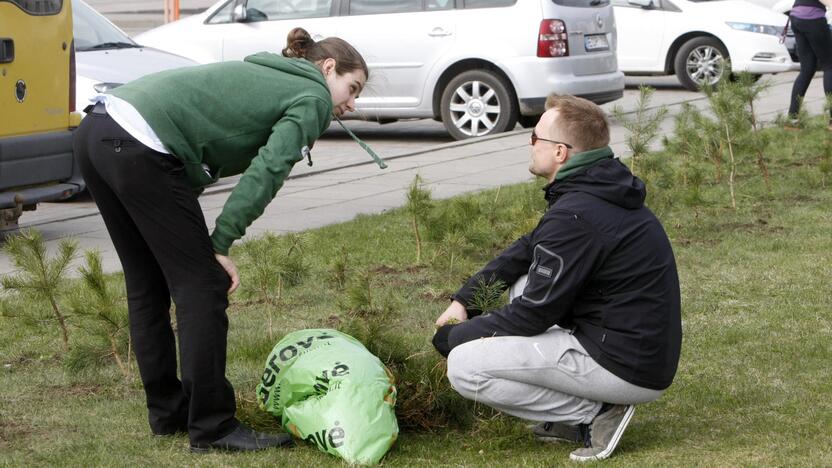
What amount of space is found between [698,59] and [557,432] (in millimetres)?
13213

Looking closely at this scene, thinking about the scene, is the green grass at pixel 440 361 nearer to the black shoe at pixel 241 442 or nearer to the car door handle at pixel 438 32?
the black shoe at pixel 241 442

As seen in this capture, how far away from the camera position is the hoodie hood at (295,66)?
158 inches

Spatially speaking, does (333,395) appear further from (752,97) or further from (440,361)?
(752,97)

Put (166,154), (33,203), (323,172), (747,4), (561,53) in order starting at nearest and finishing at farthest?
1. (166,154)
2. (33,203)
3. (323,172)
4. (561,53)
5. (747,4)

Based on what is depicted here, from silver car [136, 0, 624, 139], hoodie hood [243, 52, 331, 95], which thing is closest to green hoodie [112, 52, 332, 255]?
hoodie hood [243, 52, 331, 95]

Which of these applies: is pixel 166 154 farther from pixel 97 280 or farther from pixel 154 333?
pixel 97 280

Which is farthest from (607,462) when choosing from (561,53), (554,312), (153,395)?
(561,53)

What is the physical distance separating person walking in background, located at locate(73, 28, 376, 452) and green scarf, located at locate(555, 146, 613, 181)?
715mm

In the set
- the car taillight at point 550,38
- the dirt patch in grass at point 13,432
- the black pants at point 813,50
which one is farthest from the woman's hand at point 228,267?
the black pants at point 813,50

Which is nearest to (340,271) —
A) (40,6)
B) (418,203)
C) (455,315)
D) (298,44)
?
(418,203)

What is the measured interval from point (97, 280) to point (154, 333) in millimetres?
797

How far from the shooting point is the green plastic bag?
4.05 metres

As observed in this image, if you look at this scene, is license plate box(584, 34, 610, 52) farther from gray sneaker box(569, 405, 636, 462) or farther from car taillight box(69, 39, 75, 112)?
gray sneaker box(569, 405, 636, 462)

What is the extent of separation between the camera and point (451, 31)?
41.8 ft
